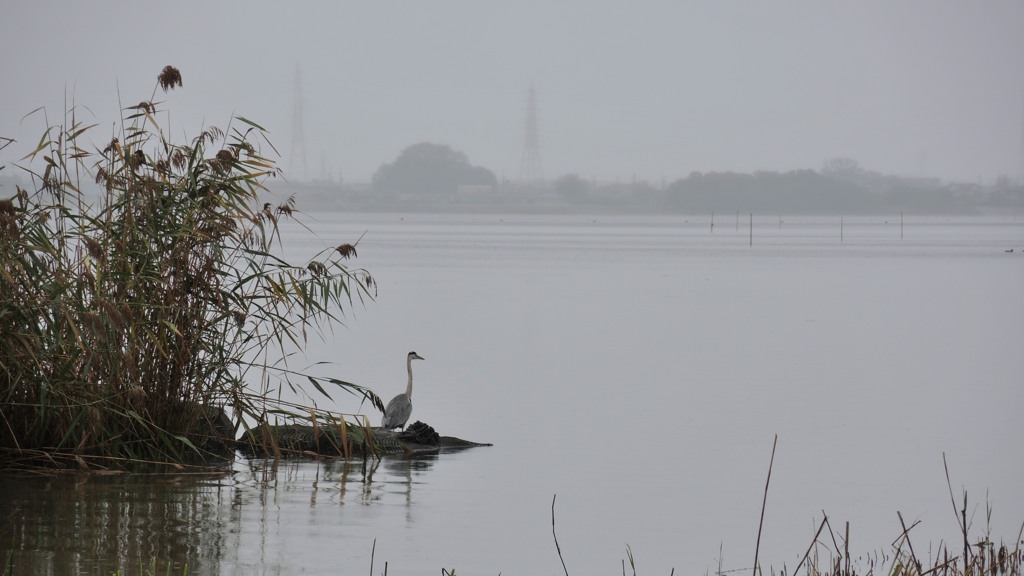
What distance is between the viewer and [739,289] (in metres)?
36.1

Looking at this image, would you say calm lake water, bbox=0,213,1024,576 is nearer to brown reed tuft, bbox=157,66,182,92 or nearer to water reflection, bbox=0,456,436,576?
water reflection, bbox=0,456,436,576

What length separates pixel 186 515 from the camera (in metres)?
7.11

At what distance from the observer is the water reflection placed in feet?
20.2

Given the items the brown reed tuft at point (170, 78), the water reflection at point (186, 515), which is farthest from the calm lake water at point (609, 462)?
the brown reed tuft at point (170, 78)

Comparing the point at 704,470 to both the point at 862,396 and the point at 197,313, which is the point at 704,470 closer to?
the point at 197,313

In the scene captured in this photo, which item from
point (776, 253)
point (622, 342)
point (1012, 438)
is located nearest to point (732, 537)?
point (1012, 438)

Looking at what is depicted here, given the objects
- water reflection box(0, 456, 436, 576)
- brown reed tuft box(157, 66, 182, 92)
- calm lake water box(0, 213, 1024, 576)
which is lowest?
calm lake water box(0, 213, 1024, 576)

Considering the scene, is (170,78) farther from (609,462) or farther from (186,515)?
(609,462)

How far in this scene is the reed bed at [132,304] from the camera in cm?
746

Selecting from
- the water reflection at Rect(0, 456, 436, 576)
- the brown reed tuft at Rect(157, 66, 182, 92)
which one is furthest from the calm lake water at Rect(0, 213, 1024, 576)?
the brown reed tuft at Rect(157, 66, 182, 92)

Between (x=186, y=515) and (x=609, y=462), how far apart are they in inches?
166

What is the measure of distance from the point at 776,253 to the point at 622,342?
48.4m

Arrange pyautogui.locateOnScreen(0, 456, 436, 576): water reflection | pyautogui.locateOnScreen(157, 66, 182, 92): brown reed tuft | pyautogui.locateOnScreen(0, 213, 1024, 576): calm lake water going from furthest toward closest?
pyautogui.locateOnScreen(157, 66, 182, 92): brown reed tuft < pyautogui.locateOnScreen(0, 213, 1024, 576): calm lake water < pyautogui.locateOnScreen(0, 456, 436, 576): water reflection

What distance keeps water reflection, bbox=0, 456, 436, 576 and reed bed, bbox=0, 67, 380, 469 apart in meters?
0.32
